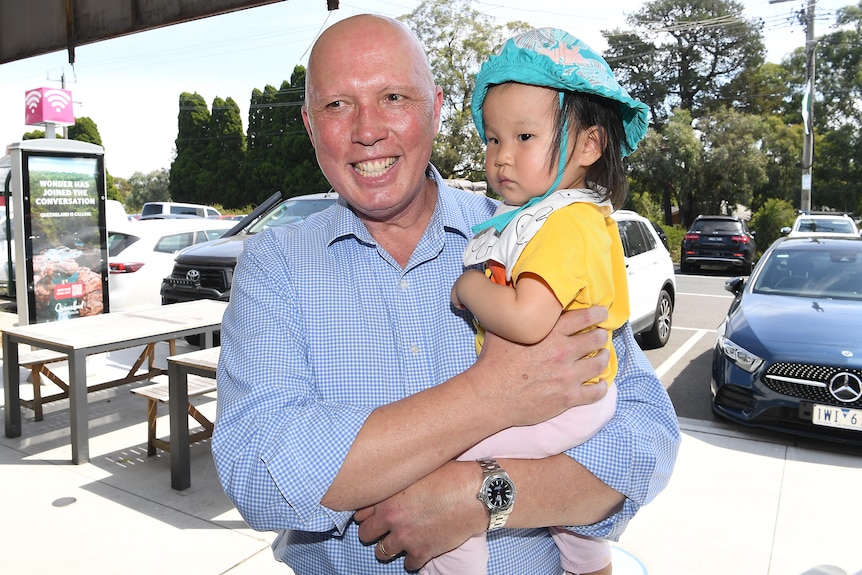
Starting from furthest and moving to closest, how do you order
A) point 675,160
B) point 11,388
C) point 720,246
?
point 675,160
point 720,246
point 11,388

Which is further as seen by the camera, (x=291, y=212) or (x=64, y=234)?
(x=291, y=212)

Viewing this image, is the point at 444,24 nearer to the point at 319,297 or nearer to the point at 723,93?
the point at 723,93

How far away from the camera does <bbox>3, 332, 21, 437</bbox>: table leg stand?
5840 millimetres

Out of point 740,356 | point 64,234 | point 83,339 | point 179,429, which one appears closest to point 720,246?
point 740,356

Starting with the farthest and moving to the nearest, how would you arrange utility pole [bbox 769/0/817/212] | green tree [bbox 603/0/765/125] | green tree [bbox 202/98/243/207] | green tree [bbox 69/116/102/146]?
green tree [bbox 202/98/243/207] < green tree [bbox 69/116/102/146] < green tree [bbox 603/0/765/125] < utility pole [bbox 769/0/817/212]

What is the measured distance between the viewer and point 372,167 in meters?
1.74

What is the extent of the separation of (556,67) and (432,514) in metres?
1.02

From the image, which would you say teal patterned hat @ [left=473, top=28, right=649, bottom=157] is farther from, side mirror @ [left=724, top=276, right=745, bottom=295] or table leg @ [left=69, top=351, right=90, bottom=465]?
side mirror @ [left=724, top=276, right=745, bottom=295]

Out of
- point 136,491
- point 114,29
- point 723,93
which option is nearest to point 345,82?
point 114,29

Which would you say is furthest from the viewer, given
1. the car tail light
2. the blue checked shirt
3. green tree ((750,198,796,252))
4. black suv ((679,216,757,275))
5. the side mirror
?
green tree ((750,198,796,252))

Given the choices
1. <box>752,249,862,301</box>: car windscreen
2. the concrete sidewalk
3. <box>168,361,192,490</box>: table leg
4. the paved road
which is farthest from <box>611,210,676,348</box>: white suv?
<box>168,361,192,490</box>: table leg

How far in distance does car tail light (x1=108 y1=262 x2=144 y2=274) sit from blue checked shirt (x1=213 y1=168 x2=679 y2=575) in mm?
9821

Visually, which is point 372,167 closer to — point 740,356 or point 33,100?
point 740,356

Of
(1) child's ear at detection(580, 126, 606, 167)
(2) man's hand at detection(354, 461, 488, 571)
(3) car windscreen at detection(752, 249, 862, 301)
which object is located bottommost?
(2) man's hand at detection(354, 461, 488, 571)
